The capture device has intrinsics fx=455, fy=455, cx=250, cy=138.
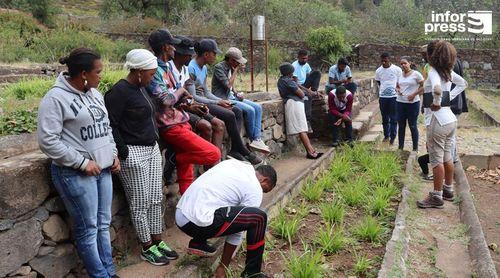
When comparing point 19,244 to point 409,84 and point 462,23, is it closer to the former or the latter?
point 409,84

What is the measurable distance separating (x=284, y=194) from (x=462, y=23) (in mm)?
22419

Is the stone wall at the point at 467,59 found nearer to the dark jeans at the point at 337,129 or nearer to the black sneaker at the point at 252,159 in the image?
the dark jeans at the point at 337,129

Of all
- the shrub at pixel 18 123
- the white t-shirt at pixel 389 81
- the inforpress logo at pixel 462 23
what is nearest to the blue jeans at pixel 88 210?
the shrub at pixel 18 123

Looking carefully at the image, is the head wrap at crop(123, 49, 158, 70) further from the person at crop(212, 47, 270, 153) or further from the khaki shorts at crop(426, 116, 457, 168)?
the khaki shorts at crop(426, 116, 457, 168)

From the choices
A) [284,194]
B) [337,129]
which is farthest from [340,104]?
[284,194]

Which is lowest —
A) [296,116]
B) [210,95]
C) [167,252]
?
[167,252]

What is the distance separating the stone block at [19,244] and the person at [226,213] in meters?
0.95

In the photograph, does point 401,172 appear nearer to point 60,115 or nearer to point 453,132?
point 453,132

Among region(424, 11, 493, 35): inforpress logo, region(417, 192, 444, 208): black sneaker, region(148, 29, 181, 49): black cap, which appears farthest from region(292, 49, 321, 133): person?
region(424, 11, 493, 35): inforpress logo

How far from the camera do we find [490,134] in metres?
9.93

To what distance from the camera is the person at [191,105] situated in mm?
4203

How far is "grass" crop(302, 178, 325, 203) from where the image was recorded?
5344mm

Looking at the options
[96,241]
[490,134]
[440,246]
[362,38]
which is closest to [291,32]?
[362,38]

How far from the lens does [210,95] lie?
16.6 ft
